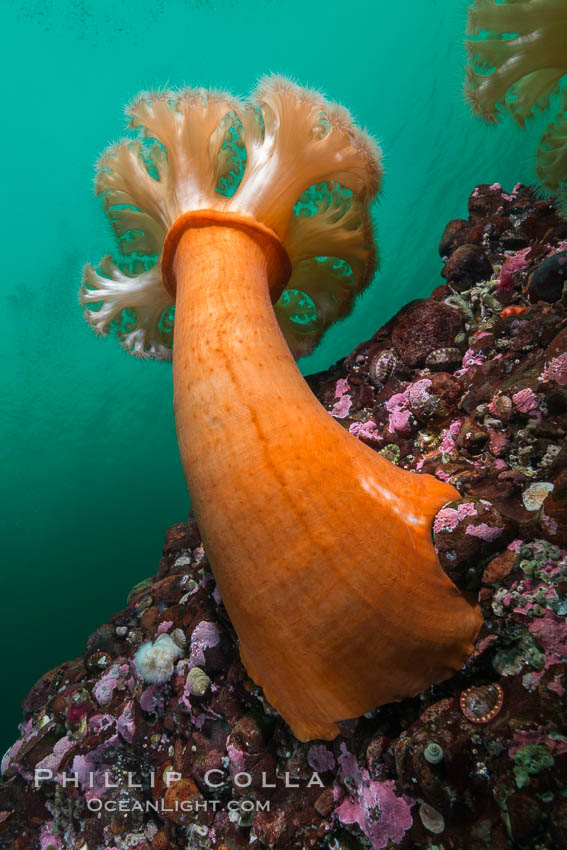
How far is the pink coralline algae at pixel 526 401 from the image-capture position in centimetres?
224

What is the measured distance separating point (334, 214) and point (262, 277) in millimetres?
1120

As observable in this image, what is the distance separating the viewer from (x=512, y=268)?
3.27 metres

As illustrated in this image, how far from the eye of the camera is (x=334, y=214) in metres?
3.51

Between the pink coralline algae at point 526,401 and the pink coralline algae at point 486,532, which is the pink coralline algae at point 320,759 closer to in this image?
the pink coralline algae at point 486,532

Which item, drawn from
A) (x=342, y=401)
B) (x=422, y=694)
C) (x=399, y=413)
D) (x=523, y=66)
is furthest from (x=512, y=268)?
(x=422, y=694)

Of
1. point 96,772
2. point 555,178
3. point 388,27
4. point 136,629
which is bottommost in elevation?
point 96,772

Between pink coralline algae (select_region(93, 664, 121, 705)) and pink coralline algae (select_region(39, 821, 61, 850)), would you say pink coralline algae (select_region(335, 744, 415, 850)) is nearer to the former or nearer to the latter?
pink coralline algae (select_region(93, 664, 121, 705))

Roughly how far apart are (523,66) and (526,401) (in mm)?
2741

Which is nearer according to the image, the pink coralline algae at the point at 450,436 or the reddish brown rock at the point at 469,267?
the pink coralline algae at the point at 450,436

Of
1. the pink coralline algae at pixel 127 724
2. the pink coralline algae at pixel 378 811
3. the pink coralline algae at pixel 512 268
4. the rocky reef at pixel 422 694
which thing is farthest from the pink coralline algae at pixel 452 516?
the pink coralline algae at pixel 127 724

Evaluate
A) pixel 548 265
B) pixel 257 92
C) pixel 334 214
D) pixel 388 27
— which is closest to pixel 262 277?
pixel 334 214

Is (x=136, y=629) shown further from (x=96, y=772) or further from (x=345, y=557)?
(x=345, y=557)

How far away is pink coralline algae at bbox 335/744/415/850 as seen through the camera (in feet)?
5.96

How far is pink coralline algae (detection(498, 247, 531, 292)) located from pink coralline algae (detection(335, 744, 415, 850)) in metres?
3.36
